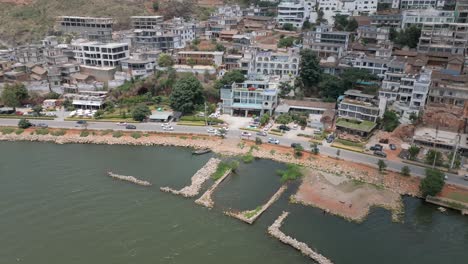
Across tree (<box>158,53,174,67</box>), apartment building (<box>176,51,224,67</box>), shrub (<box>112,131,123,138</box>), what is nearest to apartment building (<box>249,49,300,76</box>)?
apartment building (<box>176,51,224,67</box>)

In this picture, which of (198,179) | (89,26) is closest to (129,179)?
(198,179)

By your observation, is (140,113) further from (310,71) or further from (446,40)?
(446,40)

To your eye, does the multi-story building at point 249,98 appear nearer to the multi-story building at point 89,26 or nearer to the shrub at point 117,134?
the shrub at point 117,134

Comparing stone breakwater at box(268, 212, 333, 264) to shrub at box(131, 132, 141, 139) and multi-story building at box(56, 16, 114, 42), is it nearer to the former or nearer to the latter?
shrub at box(131, 132, 141, 139)

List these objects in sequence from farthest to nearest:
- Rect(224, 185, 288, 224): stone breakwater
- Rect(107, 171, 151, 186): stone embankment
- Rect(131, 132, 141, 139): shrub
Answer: Rect(131, 132, 141, 139): shrub
Rect(107, 171, 151, 186): stone embankment
Rect(224, 185, 288, 224): stone breakwater

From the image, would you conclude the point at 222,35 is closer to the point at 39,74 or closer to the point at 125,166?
the point at 39,74

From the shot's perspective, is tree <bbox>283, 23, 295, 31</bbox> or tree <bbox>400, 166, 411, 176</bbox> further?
tree <bbox>283, 23, 295, 31</bbox>
